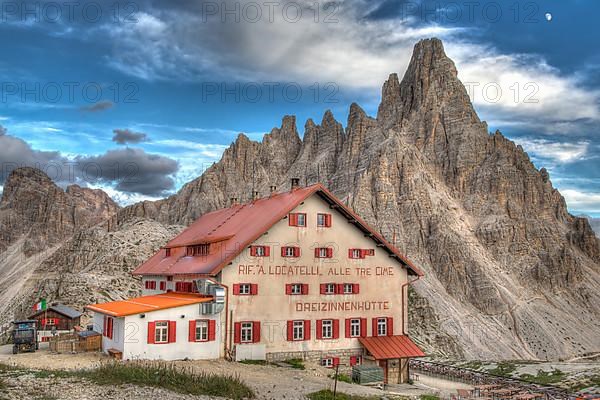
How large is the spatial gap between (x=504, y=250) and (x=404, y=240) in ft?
95.0

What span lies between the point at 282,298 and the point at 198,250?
30.2 feet

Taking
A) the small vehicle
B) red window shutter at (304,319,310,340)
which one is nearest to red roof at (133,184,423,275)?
red window shutter at (304,319,310,340)

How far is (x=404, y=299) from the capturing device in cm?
4600

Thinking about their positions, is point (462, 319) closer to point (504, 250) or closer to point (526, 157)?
point (504, 250)

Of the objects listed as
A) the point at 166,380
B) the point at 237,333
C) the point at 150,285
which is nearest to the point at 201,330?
the point at 237,333

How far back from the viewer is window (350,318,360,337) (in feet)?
142

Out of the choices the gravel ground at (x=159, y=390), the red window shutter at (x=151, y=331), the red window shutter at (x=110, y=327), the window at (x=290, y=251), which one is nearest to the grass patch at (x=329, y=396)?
the gravel ground at (x=159, y=390)

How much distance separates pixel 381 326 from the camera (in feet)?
147

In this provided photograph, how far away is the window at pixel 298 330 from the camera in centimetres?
4112

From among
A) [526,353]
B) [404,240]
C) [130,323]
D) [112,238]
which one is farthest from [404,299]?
[404,240]

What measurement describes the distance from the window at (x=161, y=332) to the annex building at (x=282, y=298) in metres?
0.06

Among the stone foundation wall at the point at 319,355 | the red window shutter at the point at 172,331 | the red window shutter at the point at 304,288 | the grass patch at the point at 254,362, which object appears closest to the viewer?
the red window shutter at the point at 172,331

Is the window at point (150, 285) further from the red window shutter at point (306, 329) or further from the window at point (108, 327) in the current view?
the red window shutter at point (306, 329)

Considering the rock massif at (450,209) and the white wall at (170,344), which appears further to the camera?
the rock massif at (450,209)
